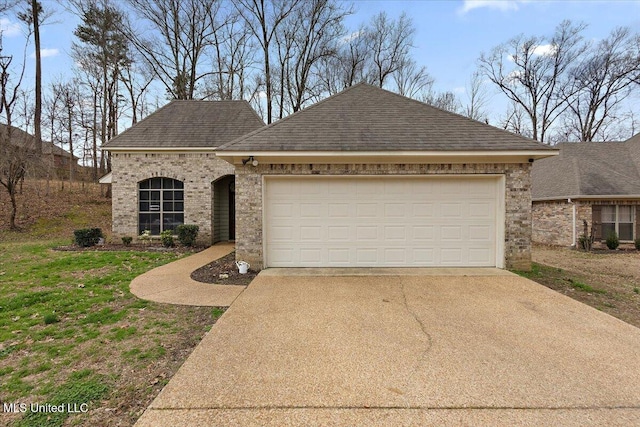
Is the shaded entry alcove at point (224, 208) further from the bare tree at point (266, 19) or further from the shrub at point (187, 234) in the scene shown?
the bare tree at point (266, 19)

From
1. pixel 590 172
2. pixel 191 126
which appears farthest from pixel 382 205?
pixel 590 172

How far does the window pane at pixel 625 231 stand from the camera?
12.5 metres

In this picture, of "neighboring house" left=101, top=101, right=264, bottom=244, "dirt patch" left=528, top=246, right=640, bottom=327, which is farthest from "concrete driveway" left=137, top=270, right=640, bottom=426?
"neighboring house" left=101, top=101, right=264, bottom=244

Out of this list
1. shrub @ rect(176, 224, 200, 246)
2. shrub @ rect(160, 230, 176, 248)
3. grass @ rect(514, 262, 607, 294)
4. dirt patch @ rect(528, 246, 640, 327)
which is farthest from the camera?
shrub @ rect(176, 224, 200, 246)

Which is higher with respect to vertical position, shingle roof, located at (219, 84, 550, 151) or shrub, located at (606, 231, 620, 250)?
shingle roof, located at (219, 84, 550, 151)

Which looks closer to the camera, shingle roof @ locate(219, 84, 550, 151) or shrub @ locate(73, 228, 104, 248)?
shingle roof @ locate(219, 84, 550, 151)

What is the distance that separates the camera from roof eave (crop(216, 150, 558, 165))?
6.80 meters

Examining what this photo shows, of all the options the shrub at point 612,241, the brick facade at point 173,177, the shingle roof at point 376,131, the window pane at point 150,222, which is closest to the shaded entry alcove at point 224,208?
the brick facade at point 173,177

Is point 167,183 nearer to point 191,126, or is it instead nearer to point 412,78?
point 191,126

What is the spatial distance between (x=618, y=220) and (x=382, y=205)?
1203 cm

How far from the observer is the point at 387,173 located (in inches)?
283

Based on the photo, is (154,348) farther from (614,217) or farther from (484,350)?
(614,217)

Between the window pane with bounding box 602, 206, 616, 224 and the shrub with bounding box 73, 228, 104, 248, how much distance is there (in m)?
19.9

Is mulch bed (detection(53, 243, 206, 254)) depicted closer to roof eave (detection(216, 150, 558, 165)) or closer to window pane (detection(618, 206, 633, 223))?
roof eave (detection(216, 150, 558, 165))
